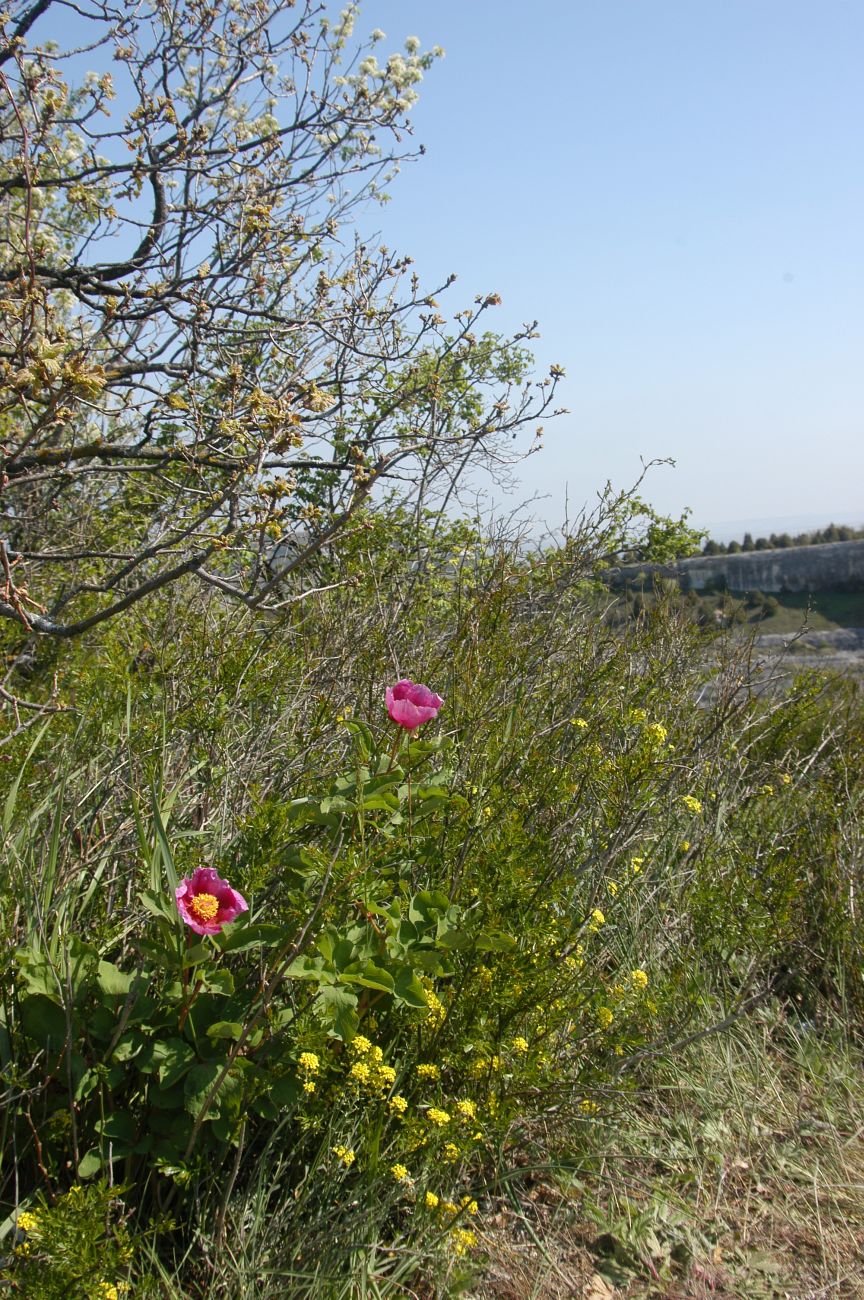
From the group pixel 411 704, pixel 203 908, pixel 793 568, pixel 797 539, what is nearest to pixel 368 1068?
pixel 203 908

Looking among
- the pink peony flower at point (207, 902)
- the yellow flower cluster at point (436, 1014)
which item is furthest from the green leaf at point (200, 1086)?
the yellow flower cluster at point (436, 1014)

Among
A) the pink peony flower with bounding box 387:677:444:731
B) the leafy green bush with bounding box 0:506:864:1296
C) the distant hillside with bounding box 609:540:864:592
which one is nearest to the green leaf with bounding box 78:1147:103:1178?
the leafy green bush with bounding box 0:506:864:1296

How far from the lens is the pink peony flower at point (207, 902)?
175 centimetres

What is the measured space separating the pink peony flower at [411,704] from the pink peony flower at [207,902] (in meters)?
0.53

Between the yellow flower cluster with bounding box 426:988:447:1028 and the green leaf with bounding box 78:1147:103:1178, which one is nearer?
the green leaf with bounding box 78:1147:103:1178

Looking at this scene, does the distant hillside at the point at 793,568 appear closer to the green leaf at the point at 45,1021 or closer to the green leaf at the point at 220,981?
the green leaf at the point at 220,981

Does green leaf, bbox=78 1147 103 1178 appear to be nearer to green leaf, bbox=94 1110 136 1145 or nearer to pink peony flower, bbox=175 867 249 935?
green leaf, bbox=94 1110 136 1145

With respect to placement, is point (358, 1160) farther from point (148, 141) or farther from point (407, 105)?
point (407, 105)

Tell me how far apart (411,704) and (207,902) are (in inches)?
24.4

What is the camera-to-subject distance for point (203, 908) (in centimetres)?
175

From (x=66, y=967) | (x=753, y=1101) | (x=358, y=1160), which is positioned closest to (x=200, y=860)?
(x=66, y=967)

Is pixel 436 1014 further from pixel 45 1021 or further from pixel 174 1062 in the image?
pixel 45 1021

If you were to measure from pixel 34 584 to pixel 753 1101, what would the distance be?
14.5ft

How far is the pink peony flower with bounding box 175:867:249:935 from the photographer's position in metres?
1.75
